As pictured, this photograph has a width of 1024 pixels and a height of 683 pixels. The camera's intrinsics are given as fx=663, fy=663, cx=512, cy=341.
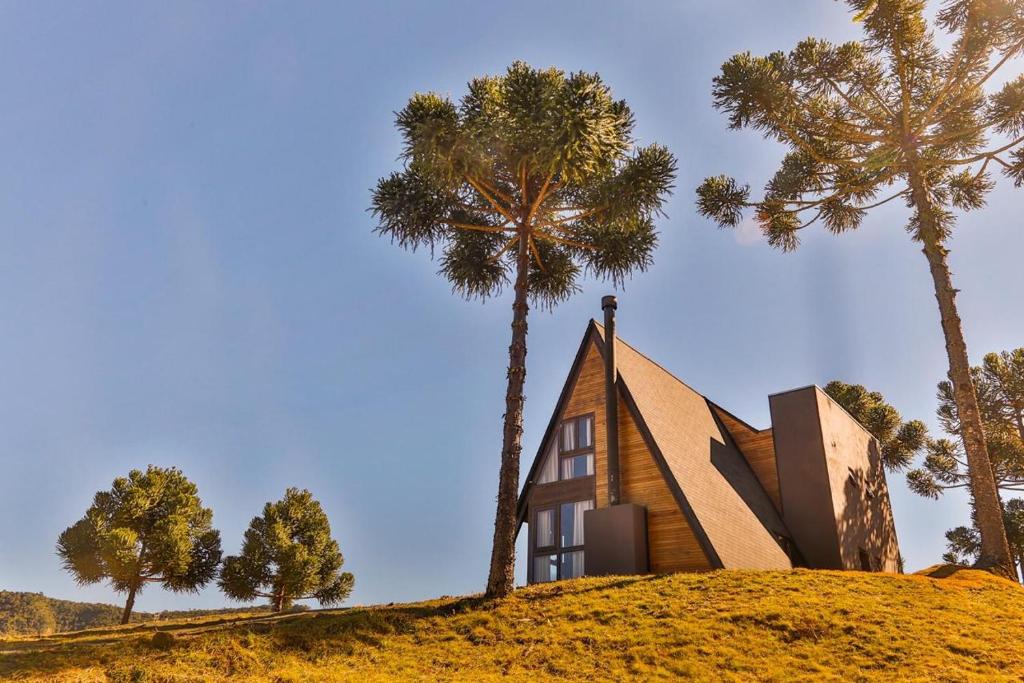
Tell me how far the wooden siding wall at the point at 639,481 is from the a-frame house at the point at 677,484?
0.03 metres

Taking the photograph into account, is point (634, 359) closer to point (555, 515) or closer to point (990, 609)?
point (555, 515)

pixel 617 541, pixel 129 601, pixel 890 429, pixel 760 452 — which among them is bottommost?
pixel 129 601

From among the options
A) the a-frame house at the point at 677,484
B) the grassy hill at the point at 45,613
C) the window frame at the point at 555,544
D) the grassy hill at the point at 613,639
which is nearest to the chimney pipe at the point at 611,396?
the a-frame house at the point at 677,484

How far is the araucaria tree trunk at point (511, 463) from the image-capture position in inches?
597

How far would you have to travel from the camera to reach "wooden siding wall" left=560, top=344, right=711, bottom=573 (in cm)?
1811

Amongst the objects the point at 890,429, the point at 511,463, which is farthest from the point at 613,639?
the point at 890,429

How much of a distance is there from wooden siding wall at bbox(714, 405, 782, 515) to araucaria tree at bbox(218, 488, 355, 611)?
2061 cm

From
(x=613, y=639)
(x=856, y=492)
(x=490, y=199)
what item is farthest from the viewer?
(x=856, y=492)

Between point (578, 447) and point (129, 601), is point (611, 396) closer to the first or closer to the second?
point (578, 447)

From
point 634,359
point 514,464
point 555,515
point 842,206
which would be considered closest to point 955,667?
point 514,464

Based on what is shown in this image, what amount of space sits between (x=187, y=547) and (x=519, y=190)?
20340 mm

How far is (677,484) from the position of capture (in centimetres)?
1855

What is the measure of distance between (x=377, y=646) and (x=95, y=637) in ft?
19.7

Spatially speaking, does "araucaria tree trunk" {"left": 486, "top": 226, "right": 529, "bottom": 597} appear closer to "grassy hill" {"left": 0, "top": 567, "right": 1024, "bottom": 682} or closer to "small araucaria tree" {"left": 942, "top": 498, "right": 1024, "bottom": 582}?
"grassy hill" {"left": 0, "top": 567, "right": 1024, "bottom": 682}
